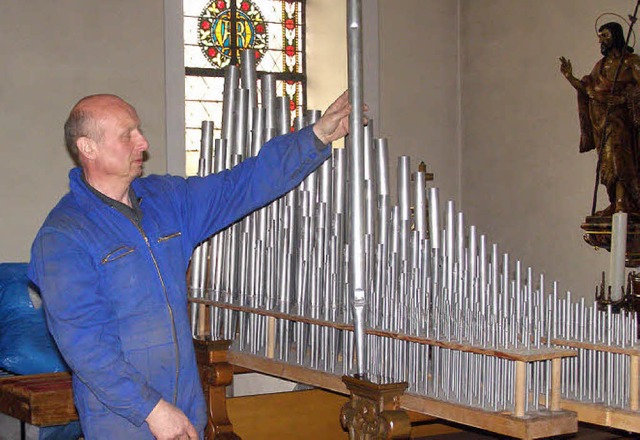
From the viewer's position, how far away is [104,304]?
2.72m

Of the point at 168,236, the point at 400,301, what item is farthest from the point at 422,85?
the point at 168,236

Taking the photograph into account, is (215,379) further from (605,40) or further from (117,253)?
(605,40)

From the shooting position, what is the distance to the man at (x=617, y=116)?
6715 millimetres

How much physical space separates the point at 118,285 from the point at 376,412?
0.96 metres

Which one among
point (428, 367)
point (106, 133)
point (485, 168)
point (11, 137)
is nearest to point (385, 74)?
point (485, 168)

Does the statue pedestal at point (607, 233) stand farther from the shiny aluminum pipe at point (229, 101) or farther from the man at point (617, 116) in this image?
the shiny aluminum pipe at point (229, 101)

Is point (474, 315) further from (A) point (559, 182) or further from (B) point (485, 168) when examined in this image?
(B) point (485, 168)

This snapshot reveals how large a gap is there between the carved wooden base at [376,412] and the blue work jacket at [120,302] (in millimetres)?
547

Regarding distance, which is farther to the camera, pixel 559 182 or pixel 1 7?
pixel 559 182

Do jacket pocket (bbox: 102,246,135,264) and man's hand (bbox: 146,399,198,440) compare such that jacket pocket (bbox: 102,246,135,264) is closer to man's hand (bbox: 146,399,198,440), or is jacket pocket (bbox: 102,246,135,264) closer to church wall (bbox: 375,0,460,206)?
man's hand (bbox: 146,399,198,440)

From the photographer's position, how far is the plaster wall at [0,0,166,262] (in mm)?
7098

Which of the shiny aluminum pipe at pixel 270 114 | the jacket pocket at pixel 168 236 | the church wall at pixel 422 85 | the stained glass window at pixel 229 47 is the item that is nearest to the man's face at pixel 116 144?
the jacket pocket at pixel 168 236

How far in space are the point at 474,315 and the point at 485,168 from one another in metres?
5.30

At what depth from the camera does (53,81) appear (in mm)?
7242
